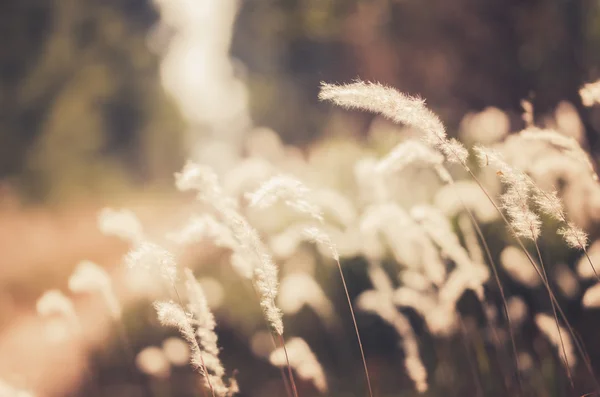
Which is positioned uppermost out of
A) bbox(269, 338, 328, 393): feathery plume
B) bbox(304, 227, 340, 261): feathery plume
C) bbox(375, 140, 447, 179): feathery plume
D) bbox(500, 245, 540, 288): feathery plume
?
bbox(375, 140, 447, 179): feathery plume

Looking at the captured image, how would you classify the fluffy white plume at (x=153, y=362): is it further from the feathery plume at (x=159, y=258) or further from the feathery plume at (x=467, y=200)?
the feathery plume at (x=467, y=200)

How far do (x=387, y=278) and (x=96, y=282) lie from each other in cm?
178

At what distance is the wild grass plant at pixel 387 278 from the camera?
6.84 feet

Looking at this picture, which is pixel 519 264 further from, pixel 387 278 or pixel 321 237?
pixel 321 237

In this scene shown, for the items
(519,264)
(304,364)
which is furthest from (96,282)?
(519,264)

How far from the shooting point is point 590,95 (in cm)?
193

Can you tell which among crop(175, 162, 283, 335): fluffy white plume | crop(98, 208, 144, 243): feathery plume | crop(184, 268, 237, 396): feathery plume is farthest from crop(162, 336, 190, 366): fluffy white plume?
crop(175, 162, 283, 335): fluffy white plume

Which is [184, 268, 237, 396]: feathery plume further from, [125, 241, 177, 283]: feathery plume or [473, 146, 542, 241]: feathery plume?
[473, 146, 542, 241]: feathery plume

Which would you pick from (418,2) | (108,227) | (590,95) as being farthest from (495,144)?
(108,227)

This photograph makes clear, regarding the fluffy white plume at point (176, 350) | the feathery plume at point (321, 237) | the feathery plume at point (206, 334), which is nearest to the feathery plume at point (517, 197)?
Result: the feathery plume at point (321, 237)

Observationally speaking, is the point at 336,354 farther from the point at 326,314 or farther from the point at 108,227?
the point at 108,227

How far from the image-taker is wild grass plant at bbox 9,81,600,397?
82.0 inches

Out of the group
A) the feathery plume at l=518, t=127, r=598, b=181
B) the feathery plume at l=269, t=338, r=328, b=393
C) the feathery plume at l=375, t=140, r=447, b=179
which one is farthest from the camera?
the feathery plume at l=269, t=338, r=328, b=393

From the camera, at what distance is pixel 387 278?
241 cm
